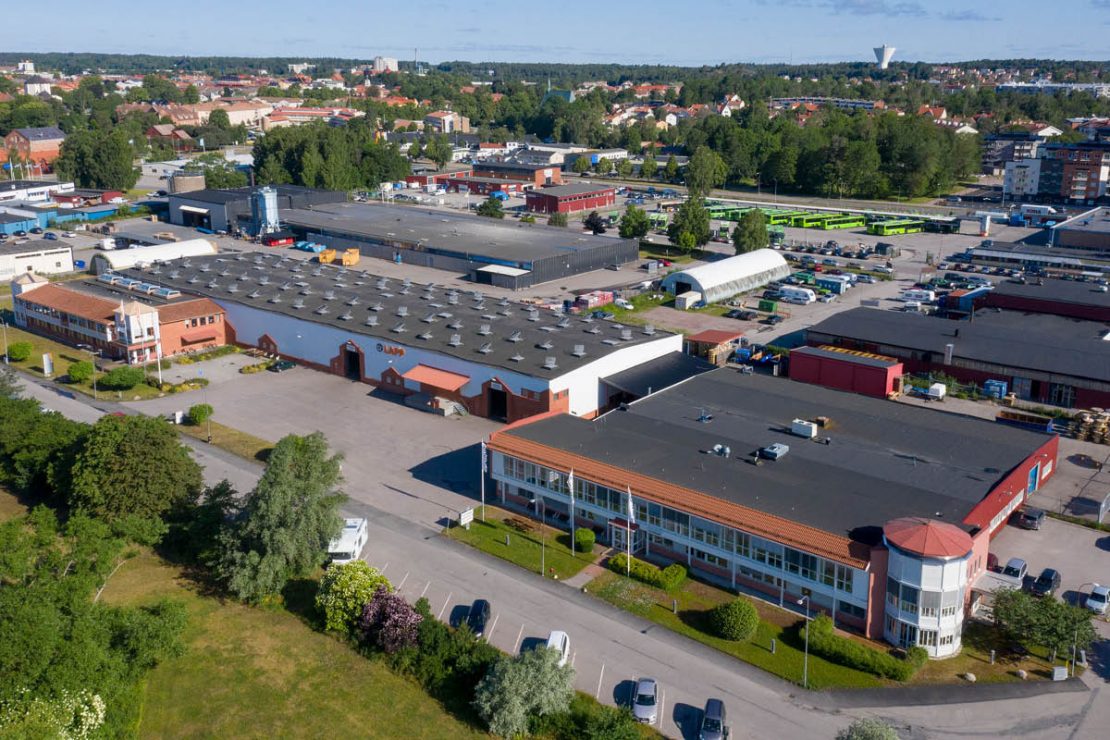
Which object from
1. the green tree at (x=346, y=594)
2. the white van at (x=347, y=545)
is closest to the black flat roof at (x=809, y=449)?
the white van at (x=347, y=545)

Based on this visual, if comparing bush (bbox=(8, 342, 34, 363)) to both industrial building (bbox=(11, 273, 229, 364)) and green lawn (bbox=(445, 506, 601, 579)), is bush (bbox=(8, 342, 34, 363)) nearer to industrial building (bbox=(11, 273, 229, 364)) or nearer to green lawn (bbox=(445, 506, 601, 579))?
industrial building (bbox=(11, 273, 229, 364))

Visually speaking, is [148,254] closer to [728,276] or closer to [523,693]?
[728,276]

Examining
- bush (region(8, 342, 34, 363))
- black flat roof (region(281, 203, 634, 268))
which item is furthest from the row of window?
black flat roof (region(281, 203, 634, 268))

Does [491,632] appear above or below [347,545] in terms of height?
below

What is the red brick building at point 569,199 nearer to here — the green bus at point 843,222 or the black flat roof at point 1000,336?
the green bus at point 843,222

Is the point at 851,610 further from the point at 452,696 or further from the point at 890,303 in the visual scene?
the point at 890,303

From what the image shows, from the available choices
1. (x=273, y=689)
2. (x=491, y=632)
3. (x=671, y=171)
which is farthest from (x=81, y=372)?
(x=671, y=171)

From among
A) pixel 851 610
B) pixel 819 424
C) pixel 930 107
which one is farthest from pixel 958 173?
pixel 851 610

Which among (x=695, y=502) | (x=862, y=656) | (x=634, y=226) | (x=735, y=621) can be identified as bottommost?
(x=862, y=656)
